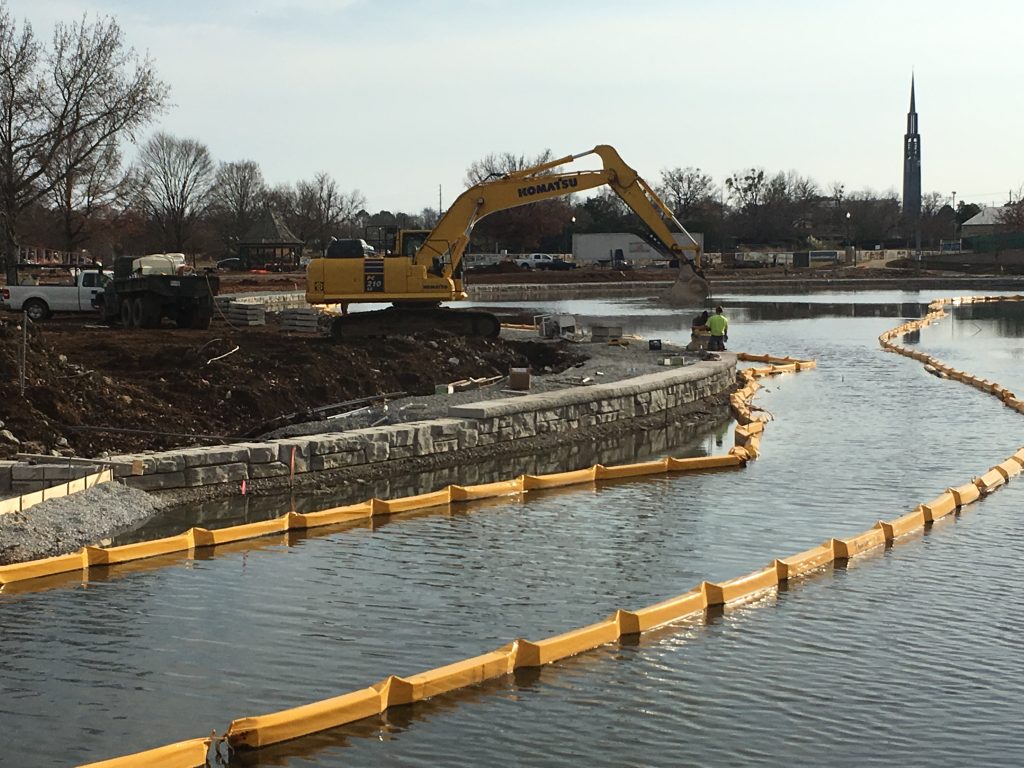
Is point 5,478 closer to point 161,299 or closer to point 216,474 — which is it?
point 216,474

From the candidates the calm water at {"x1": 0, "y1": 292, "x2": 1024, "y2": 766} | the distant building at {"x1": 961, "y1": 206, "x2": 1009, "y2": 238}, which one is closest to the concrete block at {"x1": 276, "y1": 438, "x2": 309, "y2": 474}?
the calm water at {"x1": 0, "y1": 292, "x2": 1024, "y2": 766}

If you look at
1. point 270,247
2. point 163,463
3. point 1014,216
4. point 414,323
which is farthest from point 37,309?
point 1014,216

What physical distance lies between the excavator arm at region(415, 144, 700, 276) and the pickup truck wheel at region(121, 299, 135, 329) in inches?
362

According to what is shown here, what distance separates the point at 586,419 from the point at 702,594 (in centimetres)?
1104

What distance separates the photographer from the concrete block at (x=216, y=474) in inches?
640

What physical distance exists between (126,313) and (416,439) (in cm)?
2012

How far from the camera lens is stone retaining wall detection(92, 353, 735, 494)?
1625 cm

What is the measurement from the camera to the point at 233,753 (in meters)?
8.54

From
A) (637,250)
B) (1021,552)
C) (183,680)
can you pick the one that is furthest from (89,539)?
(637,250)

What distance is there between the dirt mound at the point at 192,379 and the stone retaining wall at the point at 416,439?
1315mm

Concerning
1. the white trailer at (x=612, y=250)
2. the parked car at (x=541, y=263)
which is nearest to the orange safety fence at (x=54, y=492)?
the parked car at (x=541, y=263)

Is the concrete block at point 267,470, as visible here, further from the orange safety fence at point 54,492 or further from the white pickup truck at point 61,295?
the white pickup truck at point 61,295

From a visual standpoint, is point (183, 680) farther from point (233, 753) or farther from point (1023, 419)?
point (1023, 419)

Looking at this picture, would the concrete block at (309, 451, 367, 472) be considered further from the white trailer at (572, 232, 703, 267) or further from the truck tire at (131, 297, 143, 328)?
the white trailer at (572, 232, 703, 267)
